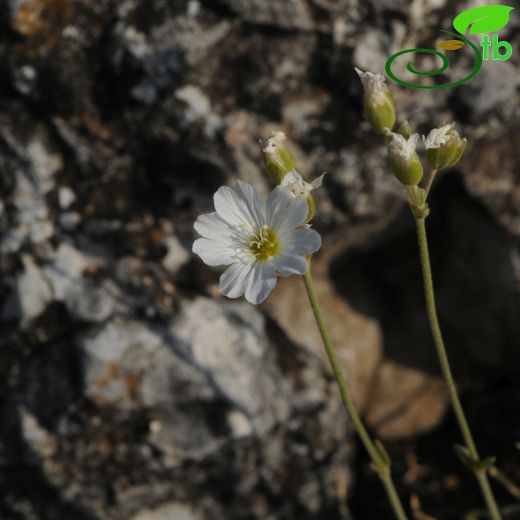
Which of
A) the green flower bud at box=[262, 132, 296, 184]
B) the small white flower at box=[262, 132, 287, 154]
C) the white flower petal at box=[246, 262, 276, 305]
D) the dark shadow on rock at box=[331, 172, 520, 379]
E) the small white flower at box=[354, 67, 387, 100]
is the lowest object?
the dark shadow on rock at box=[331, 172, 520, 379]

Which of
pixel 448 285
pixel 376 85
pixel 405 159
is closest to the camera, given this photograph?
pixel 405 159

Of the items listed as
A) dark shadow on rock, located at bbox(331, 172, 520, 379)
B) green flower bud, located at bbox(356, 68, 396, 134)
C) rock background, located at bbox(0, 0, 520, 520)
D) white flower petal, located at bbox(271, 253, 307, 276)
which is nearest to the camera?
white flower petal, located at bbox(271, 253, 307, 276)

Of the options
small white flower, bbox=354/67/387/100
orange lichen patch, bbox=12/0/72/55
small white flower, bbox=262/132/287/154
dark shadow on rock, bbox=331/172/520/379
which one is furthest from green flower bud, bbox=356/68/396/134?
orange lichen patch, bbox=12/0/72/55

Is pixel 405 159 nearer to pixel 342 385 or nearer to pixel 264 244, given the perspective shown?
pixel 264 244

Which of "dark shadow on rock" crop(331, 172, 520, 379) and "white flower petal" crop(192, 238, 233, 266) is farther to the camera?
"dark shadow on rock" crop(331, 172, 520, 379)

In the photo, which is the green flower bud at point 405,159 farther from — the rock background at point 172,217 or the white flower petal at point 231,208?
the rock background at point 172,217

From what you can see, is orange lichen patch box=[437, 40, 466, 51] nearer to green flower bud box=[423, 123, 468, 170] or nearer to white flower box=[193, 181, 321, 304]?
green flower bud box=[423, 123, 468, 170]

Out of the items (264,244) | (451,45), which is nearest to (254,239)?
(264,244)

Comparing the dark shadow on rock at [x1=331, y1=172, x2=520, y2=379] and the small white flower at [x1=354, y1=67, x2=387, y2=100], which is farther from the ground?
the small white flower at [x1=354, y1=67, x2=387, y2=100]
